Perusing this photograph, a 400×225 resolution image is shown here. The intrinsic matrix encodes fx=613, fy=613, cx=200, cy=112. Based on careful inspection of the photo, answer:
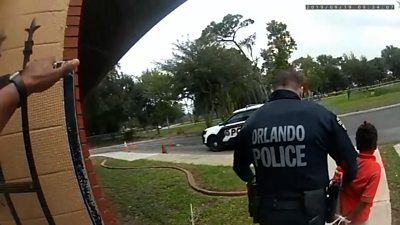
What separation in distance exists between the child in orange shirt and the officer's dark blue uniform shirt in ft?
0.82

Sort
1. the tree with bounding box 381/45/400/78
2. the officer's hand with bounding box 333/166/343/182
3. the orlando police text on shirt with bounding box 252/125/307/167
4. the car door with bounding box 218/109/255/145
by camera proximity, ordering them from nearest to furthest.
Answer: the orlando police text on shirt with bounding box 252/125/307/167
the officer's hand with bounding box 333/166/343/182
the car door with bounding box 218/109/255/145
the tree with bounding box 381/45/400/78

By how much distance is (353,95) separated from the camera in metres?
16.2

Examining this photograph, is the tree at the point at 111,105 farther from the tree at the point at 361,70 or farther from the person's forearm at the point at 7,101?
the person's forearm at the point at 7,101

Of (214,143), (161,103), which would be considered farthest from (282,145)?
(161,103)

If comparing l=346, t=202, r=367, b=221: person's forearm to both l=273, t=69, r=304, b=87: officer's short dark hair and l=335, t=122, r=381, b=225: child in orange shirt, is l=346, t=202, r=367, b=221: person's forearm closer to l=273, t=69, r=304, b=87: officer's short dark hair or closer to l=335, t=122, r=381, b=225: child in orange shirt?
l=335, t=122, r=381, b=225: child in orange shirt

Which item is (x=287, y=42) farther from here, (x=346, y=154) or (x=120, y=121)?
(x=346, y=154)

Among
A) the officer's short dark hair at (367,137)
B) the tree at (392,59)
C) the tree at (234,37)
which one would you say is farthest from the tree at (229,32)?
the officer's short dark hair at (367,137)

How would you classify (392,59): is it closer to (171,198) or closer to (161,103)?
(161,103)

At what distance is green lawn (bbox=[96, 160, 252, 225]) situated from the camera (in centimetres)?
658

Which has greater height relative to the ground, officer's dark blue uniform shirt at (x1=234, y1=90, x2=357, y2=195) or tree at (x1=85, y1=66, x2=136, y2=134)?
tree at (x1=85, y1=66, x2=136, y2=134)

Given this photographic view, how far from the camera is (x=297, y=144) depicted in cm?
270

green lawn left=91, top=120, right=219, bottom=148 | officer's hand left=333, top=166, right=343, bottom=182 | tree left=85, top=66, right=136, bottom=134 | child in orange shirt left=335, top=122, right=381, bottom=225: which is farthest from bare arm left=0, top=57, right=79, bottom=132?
green lawn left=91, top=120, right=219, bottom=148

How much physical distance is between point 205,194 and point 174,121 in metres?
9.32

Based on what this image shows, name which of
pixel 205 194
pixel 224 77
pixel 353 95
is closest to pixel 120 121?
pixel 224 77
